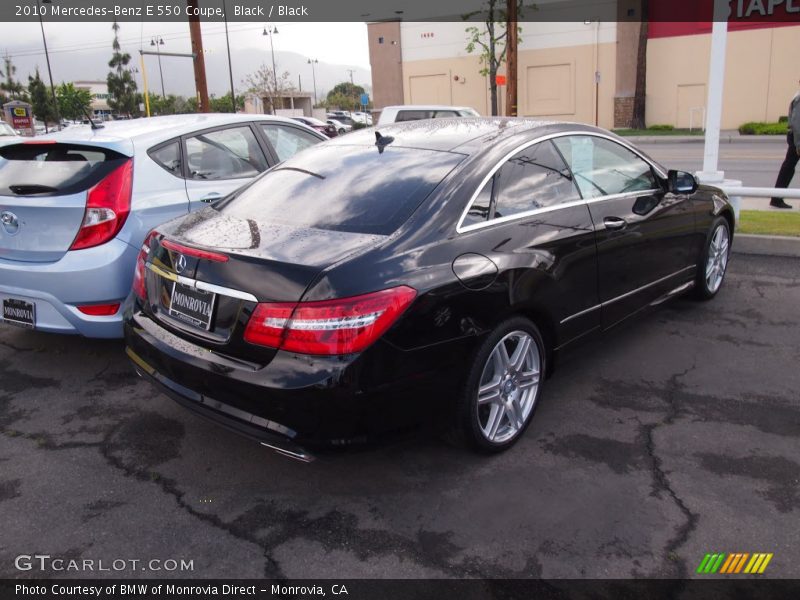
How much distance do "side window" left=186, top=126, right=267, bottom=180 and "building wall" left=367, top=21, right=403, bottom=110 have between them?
127ft

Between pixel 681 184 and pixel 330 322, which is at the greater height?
pixel 681 184

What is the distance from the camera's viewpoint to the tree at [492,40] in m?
33.3

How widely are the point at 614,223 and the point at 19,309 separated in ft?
12.2

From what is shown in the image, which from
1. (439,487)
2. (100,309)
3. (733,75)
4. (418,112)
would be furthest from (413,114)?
(733,75)

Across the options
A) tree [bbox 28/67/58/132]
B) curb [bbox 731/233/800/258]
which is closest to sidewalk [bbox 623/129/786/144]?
curb [bbox 731/233/800/258]

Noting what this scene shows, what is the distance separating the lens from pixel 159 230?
3.47 meters

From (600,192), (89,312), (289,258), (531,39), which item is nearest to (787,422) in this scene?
(600,192)

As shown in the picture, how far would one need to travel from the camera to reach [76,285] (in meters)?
4.08

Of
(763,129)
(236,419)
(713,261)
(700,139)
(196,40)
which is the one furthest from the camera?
(763,129)

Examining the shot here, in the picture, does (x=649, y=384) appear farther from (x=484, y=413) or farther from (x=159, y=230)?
(x=159, y=230)

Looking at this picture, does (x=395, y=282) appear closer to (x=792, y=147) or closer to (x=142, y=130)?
(x=142, y=130)

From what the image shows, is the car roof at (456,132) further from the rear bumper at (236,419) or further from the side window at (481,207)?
the rear bumper at (236,419)

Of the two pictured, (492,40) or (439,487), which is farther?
(492,40)
